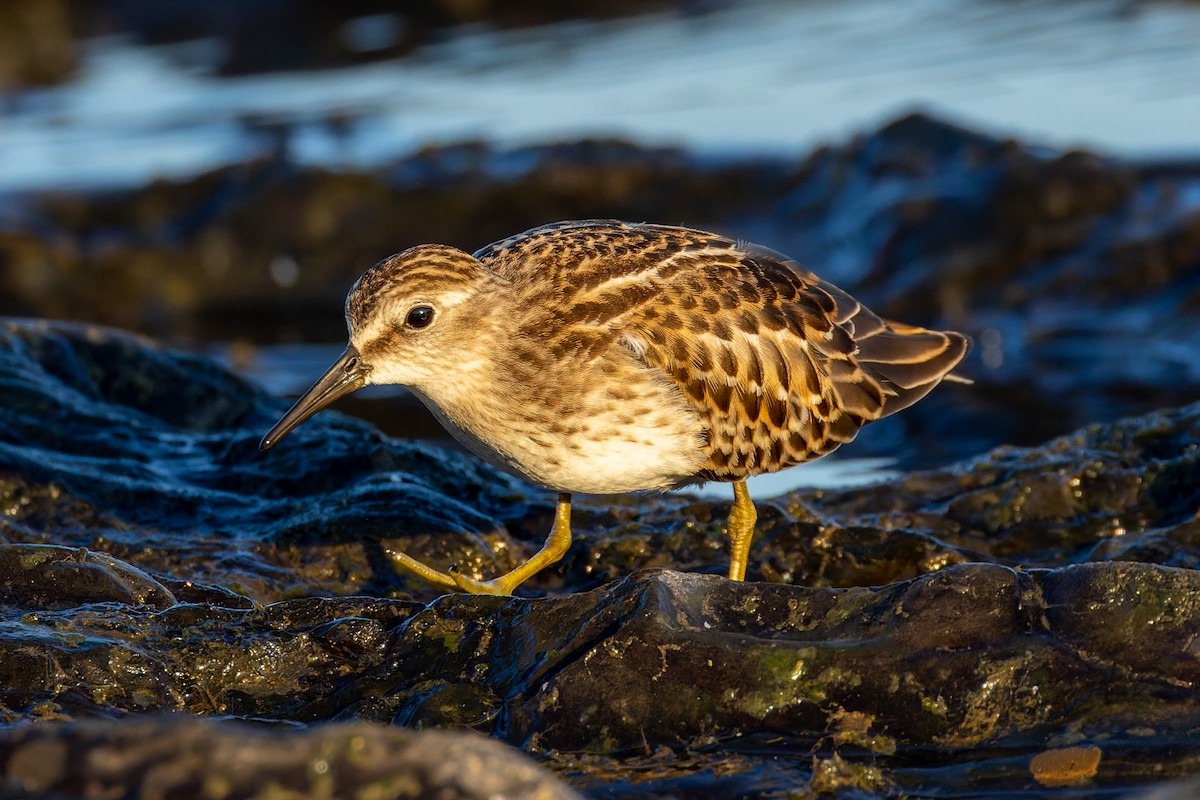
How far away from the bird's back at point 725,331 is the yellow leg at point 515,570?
2.53 ft

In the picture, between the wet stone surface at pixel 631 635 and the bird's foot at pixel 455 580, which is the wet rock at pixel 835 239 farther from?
the bird's foot at pixel 455 580

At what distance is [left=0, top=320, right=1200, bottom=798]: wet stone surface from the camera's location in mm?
5188

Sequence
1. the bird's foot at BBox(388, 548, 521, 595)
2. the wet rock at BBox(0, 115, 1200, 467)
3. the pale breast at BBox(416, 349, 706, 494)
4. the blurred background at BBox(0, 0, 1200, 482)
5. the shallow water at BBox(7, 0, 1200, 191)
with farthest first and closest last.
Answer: the shallow water at BBox(7, 0, 1200, 191) < the blurred background at BBox(0, 0, 1200, 482) < the wet rock at BBox(0, 115, 1200, 467) < the bird's foot at BBox(388, 548, 521, 595) < the pale breast at BBox(416, 349, 706, 494)

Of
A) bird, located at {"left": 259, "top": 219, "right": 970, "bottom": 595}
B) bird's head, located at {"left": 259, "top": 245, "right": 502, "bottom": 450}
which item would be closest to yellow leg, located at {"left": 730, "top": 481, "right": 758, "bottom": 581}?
bird, located at {"left": 259, "top": 219, "right": 970, "bottom": 595}

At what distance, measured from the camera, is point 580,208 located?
14.7 metres

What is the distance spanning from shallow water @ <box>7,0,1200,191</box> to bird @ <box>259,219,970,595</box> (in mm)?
7413

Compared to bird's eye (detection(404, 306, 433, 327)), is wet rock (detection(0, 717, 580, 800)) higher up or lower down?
lower down

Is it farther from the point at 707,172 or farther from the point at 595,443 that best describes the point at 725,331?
the point at 707,172

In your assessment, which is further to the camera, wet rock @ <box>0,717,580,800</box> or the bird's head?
the bird's head

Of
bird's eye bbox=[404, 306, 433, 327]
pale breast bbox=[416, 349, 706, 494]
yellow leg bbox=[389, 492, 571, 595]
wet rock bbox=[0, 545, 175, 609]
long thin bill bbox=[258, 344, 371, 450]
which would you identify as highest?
bird's eye bbox=[404, 306, 433, 327]

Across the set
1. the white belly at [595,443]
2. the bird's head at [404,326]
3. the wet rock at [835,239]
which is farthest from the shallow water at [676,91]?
the bird's head at [404,326]

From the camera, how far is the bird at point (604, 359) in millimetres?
6652

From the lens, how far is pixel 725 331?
7078 millimetres

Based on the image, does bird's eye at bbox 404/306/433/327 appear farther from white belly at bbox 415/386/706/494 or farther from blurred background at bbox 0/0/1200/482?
blurred background at bbox 0/0/1200/482
